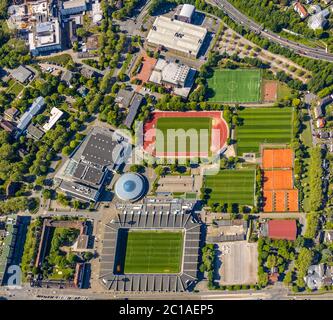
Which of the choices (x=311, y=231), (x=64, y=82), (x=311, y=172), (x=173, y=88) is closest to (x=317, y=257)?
(x=311, y=231)

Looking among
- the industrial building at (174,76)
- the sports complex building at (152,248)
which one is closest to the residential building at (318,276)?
the sports complex building at (152,248)

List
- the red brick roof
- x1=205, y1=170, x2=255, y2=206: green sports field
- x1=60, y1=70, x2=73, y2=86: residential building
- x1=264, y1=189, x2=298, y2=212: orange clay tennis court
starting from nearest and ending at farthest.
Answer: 1. the red brick roof
2. x1=264, y1=189, x2=298, y2=212: orange clay tennis court
3. x1=205, y1=170, x2=255, y2=206: green sports field
4. x1=60, y1=70, x2=73, y2=86: residential building

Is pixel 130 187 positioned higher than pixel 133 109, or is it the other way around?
pixel 133 109

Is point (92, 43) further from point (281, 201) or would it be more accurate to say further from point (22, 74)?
point (281, 201)

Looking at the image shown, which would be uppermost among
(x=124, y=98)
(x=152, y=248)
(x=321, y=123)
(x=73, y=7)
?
(x=73, y=7)

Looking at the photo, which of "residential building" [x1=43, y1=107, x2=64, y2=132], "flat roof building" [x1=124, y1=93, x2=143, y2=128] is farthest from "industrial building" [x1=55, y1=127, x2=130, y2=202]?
"residential building" [x1=43, y1=107, x2=64, y2=132]

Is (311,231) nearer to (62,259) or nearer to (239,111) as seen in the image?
(239,111)

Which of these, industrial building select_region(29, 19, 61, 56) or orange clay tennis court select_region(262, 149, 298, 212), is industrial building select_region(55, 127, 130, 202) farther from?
orange clay tennis court select_region(262, 149, 298, 212)

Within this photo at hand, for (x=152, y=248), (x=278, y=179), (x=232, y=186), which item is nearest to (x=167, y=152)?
(x=232, y=186)
